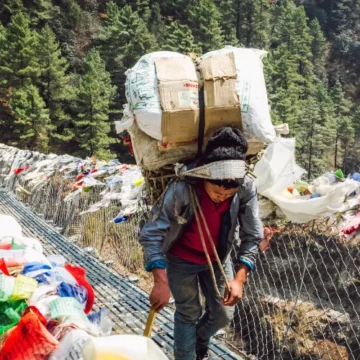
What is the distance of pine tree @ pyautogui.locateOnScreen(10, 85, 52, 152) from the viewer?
68.0 feet

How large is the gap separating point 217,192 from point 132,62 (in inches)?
1022

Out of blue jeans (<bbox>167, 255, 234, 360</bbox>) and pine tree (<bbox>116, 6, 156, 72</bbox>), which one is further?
pine tree (<bbox>116, 6, 156, 72</bbox>)

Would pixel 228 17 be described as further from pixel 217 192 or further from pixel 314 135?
pixel 217 192

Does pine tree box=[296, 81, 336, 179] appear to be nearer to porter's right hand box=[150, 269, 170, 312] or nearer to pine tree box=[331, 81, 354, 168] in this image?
pine tree box=[331, 81, 354, 168]

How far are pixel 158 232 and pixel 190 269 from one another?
0.29 meters

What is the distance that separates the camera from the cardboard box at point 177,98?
1.44m

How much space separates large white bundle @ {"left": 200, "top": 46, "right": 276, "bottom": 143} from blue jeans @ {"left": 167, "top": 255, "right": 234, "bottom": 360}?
568 millimetres

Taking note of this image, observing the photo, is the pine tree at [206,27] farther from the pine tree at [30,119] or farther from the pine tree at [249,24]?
the pine tree at [30,119]

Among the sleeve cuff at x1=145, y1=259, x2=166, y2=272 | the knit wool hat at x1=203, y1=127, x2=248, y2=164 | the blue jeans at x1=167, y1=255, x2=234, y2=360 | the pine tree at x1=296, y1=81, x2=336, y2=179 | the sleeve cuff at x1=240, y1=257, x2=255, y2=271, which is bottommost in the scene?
the pine tree at x1=296, y1=81, x2=336, y2=179

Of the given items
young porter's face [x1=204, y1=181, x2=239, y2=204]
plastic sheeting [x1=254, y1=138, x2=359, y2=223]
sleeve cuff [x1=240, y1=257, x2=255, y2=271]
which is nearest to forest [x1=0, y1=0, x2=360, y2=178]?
plastic sheeting [x1=254, y1=138, x2=359, y2=223]

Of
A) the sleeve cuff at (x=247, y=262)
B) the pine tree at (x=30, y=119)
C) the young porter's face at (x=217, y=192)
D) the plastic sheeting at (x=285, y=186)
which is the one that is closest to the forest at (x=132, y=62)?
the pine tree at (x=30, y=119)

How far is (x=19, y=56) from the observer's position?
2222 cm

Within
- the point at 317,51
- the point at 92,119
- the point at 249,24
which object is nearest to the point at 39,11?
the point at 92,119

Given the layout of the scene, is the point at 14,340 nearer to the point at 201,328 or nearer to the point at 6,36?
the point at 201,328
